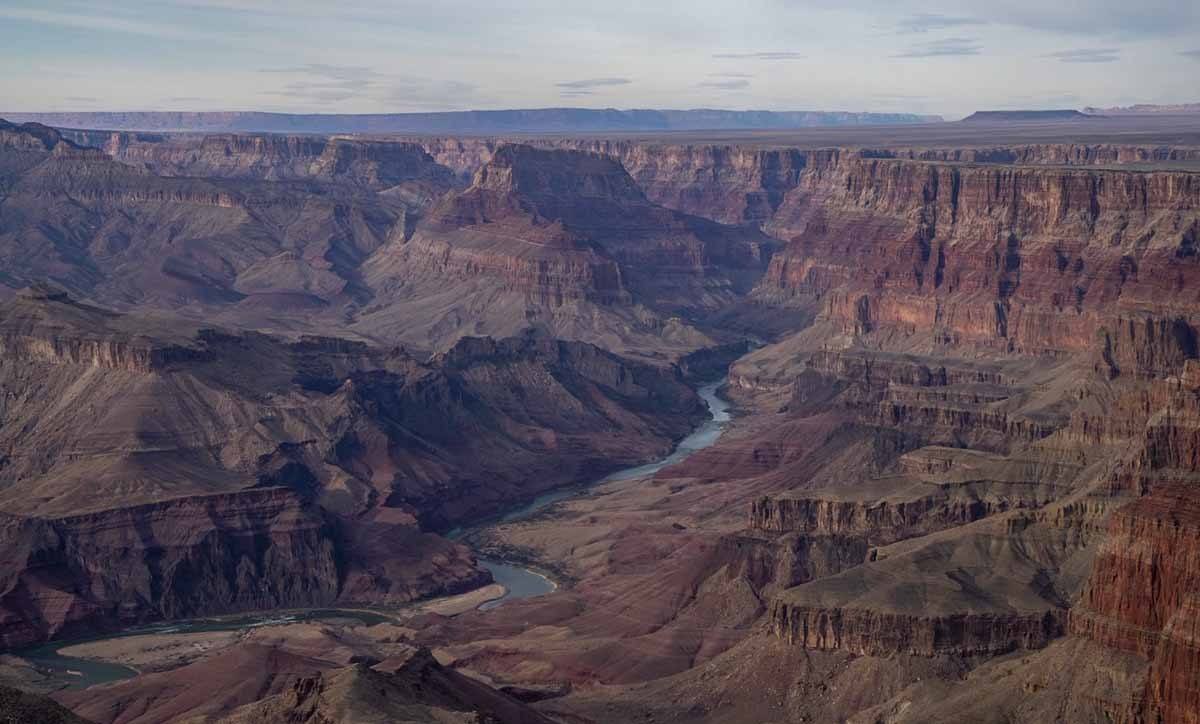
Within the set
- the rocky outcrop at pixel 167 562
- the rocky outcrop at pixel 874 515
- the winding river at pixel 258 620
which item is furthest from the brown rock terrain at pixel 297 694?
the rocky outcrop at pixel 874 515

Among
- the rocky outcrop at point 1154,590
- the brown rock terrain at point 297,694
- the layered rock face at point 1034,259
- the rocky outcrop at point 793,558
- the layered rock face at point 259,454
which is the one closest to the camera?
the brown rock terrain at point 297,694

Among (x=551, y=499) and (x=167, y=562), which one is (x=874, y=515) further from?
(x=551, y=499)

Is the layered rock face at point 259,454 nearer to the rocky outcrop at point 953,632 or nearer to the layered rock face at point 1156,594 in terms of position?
the rocky outcrop at point 953,632

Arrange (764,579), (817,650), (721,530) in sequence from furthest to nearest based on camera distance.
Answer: (721,530) < (764,579) < (817,650)

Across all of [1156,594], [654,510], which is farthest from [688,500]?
[1156,594]

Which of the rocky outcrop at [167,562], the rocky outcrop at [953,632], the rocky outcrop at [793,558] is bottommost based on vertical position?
the rocky outcrop at [167,562]

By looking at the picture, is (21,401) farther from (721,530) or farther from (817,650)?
(817,650)

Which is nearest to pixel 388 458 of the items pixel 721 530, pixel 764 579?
pixel 721 530
